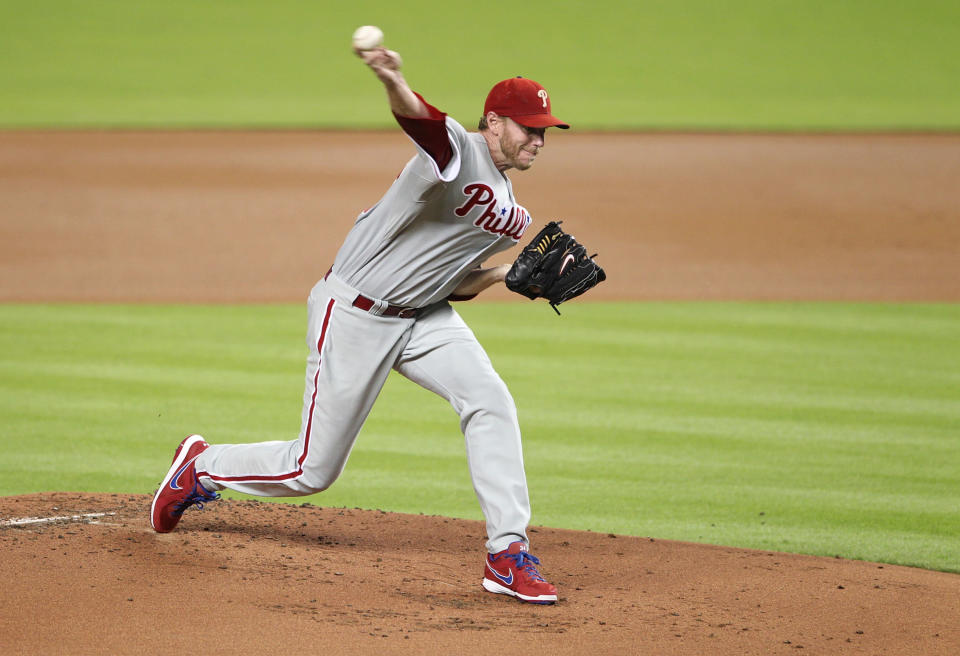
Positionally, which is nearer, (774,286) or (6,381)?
(6,381)

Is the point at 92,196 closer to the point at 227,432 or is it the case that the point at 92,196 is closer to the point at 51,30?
the point at 227,432

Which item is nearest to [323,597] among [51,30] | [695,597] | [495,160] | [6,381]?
[695,597]

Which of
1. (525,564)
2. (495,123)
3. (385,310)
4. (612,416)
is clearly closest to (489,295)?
(612,416)

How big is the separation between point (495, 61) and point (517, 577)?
83.8 ft

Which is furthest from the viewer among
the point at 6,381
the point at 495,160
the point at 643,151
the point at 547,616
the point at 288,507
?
the point at 643,151

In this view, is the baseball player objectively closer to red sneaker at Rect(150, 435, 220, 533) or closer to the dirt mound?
red sneaker at Rect(150, 435, 220, 533)

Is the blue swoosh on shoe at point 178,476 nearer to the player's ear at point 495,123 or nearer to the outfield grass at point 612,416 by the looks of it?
the outfield grass at point 612,416

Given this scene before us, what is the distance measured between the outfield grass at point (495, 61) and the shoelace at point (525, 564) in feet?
60.1

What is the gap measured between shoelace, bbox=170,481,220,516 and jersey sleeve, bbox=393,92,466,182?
1535 mm

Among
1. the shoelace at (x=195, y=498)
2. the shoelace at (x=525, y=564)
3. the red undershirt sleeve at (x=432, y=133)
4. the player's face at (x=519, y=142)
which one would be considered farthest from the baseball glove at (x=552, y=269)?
the shoelace at (x=195, y=498)

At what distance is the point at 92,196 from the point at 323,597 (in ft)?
40.8

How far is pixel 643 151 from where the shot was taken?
763 inches

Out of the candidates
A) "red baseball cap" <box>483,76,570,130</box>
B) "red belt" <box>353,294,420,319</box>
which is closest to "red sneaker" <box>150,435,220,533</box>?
"red belt" <box>353,294,420,319</box>

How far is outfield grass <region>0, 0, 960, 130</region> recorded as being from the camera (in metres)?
23.8
